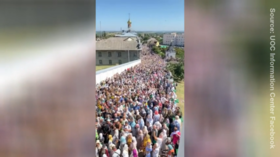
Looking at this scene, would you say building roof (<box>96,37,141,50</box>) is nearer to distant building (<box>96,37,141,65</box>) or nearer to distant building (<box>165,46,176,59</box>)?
distant building (<box>96,37,141,65</box>)

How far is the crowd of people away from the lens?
8.88ft

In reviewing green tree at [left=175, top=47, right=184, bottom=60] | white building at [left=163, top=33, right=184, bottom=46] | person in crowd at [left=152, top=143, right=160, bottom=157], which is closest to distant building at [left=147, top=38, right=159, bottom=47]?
white building at [left=163, top=33, right=184, bottom=46]

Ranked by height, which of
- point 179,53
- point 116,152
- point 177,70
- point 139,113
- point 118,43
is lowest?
point 116,152

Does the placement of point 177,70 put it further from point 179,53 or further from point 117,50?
point 117,50

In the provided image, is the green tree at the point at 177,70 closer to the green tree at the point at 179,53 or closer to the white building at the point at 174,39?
the green tree at the point at 179,53

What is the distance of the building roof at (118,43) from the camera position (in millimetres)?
2762

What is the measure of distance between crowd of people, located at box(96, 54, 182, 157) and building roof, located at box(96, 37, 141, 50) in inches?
7.1

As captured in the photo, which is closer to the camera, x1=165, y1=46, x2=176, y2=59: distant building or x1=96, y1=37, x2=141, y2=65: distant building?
x1=165, y1=46, x2=176, y2=59: distant building

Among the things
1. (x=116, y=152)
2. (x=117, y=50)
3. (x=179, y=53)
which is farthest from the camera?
(x=117, y=50)

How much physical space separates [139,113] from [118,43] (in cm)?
73

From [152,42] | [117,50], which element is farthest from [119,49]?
[152,42]

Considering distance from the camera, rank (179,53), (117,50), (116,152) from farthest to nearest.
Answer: (117,50) < (116,152) < (179,53)

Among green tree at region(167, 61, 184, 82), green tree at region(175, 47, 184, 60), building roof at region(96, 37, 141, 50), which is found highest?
building roof at region(96, 37, 141, 50)

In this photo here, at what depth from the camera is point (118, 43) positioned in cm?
288
